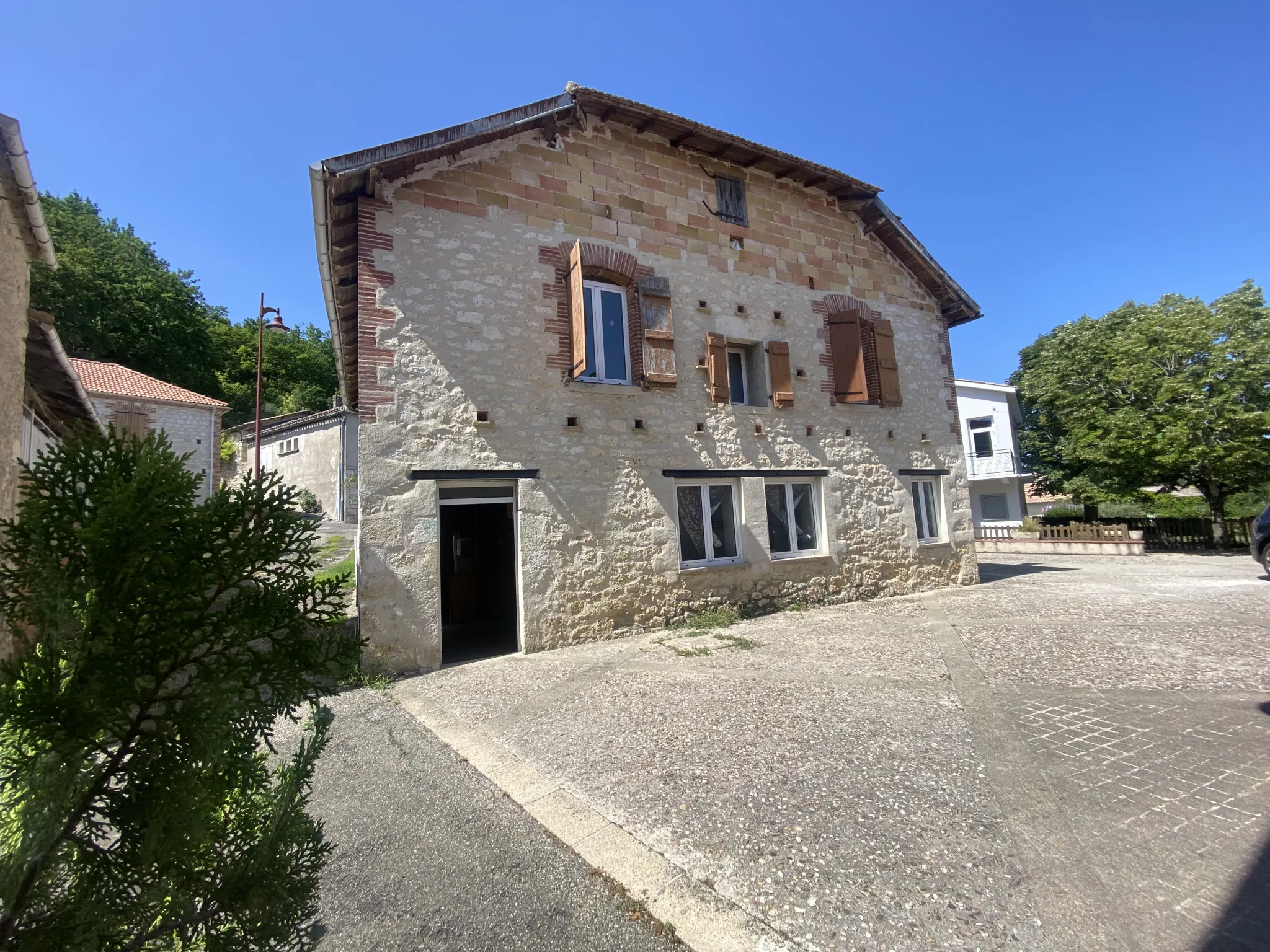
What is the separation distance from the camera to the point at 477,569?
33.3 feet

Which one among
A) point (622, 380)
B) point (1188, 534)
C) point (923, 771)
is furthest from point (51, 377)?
point (1188, 534)

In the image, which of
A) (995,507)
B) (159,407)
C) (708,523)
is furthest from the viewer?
(995,507)

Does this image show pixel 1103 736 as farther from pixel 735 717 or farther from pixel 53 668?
pixel 53 668

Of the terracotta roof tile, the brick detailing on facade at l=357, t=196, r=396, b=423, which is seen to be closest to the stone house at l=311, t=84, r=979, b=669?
the brick detailing on facade at l=357, t=196, r=396, b=423

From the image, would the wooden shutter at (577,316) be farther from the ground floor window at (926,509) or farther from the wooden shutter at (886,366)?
the ground floor window at (926,509)

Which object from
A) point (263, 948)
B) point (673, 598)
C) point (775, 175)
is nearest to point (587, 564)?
point (673, 598)

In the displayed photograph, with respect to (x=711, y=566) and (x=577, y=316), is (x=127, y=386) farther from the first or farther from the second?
(x=711, y=566)

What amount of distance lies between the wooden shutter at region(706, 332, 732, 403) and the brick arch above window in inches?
60.2

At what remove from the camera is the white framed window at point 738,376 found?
9578mm

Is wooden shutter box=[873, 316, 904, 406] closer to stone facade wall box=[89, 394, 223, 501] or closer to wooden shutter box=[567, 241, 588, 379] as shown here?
wooden shutter box=[567, 241, 588, 379]

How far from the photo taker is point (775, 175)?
1021 centimetres

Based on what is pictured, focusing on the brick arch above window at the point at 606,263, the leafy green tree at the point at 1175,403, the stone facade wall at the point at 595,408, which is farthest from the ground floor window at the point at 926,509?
the leafy green tree at the point at 1175,403

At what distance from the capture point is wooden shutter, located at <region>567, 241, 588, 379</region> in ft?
24.3

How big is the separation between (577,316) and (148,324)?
31.1 metres
